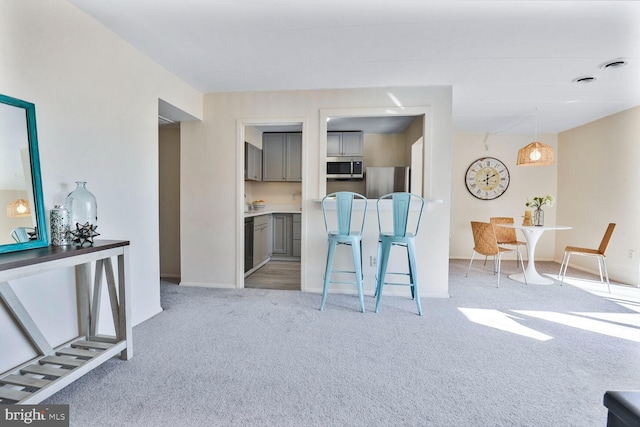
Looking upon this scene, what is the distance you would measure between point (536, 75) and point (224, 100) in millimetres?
3485

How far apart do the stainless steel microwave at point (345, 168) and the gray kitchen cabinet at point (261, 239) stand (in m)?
1.41

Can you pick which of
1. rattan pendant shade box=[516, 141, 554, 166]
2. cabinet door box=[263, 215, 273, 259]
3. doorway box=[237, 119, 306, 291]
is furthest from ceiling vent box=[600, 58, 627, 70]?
cabinet door box=[263, 215, 273, 259]

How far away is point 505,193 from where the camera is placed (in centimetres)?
568

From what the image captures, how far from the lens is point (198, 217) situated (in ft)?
12.3

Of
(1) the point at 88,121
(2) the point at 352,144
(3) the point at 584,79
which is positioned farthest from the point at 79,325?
(3) the point at 584,79

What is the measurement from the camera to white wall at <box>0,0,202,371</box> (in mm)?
1716

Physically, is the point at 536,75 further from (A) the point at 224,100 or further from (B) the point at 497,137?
(A) the point at 224,100

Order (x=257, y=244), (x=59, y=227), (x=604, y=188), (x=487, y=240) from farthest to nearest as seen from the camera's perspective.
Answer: (x=257, y=244) < (x=604, y=188) < (x=487, y=240) < (x=59, y=227)

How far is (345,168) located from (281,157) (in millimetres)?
1261

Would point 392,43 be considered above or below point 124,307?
above

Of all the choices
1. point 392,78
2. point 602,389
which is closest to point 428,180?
point 392,78

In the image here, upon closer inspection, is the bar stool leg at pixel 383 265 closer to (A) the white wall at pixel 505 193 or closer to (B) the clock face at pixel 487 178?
A: (A) the white wall at pixel 505 193

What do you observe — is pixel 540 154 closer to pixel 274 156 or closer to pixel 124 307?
pixel 274 156

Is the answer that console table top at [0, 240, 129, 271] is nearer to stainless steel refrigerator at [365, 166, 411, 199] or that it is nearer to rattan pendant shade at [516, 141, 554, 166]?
stainless steel refrigerator at [365, 166, 411, 199]
